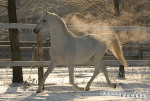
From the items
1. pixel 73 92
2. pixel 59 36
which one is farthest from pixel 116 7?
pixel 73 92

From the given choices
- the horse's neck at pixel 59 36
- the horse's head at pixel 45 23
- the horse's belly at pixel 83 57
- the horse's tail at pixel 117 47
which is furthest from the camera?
the horse's tail at pixel 117 47

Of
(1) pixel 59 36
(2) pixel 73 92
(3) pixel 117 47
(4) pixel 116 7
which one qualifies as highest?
(4) pixel 116 7

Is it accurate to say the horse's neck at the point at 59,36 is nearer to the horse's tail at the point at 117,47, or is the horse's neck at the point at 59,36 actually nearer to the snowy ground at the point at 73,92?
the snowy ground at the point at 73,92

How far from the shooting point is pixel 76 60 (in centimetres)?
598

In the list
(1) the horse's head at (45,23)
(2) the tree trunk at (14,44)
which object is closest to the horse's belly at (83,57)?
(1) the horse's head at (45,23)

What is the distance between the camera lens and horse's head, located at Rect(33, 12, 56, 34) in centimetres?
573

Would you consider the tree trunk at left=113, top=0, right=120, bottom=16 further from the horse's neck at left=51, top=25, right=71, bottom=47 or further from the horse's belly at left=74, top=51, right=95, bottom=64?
the horse's neck at left=51, top=25, right=71, bottom=47

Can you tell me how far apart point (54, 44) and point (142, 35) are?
4.05 meters

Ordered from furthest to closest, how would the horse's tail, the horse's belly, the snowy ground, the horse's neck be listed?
the horse's tail → the horse's belly → the horse's neck → the snowy ground

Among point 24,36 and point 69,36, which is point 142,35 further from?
point 24,36

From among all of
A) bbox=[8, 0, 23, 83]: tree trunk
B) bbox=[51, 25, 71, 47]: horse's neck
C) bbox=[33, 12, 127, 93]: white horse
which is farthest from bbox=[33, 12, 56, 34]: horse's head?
bbox=[8, 0, 23, 83]: tree trunk

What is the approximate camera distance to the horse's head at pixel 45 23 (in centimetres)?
573

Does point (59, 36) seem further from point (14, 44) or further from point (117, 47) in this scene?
point (14, 44)

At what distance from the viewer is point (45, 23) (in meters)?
5.78
